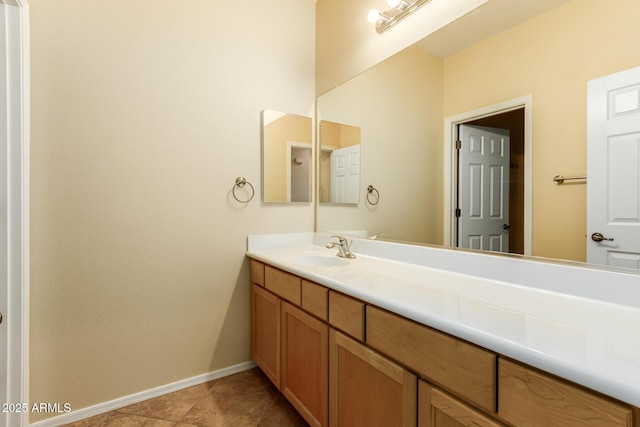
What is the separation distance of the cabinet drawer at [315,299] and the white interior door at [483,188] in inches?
25.6

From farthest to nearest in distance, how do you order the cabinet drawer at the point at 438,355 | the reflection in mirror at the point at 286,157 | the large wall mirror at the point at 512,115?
the reflection in mirror at the point at 286,157 → the large wall mirror at the point at 512,115 → the cabinet drawer at the point at 438,355

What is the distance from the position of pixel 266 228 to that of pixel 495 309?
153 centimetres

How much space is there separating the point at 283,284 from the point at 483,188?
3.47 ft

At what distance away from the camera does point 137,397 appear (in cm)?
166

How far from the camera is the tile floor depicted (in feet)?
4.91

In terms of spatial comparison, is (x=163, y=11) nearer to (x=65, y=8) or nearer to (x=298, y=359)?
(x=65, y=8)

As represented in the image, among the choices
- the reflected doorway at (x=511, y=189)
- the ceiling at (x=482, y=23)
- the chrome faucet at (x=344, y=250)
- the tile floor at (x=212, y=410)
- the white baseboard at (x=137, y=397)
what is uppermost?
the ceiling at (x=482, y=23)

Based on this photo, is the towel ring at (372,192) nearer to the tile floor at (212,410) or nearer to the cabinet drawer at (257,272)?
the cabinet drawer at (257,272)

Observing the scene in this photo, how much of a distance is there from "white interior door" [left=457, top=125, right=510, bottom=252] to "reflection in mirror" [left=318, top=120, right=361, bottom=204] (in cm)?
72

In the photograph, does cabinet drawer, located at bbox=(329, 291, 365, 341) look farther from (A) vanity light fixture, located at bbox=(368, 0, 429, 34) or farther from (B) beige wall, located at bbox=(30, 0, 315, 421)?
(A) vanity light fixture, located at bbox=(368, 0, 429, 34)

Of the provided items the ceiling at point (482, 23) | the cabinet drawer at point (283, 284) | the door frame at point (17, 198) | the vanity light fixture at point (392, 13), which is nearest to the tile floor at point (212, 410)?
the door frame at point (17, 198)

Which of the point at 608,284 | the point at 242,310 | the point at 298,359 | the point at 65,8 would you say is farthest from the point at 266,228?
the point at 608,284

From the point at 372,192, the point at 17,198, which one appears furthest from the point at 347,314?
the point at 17,198

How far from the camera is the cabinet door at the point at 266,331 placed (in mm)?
1622
